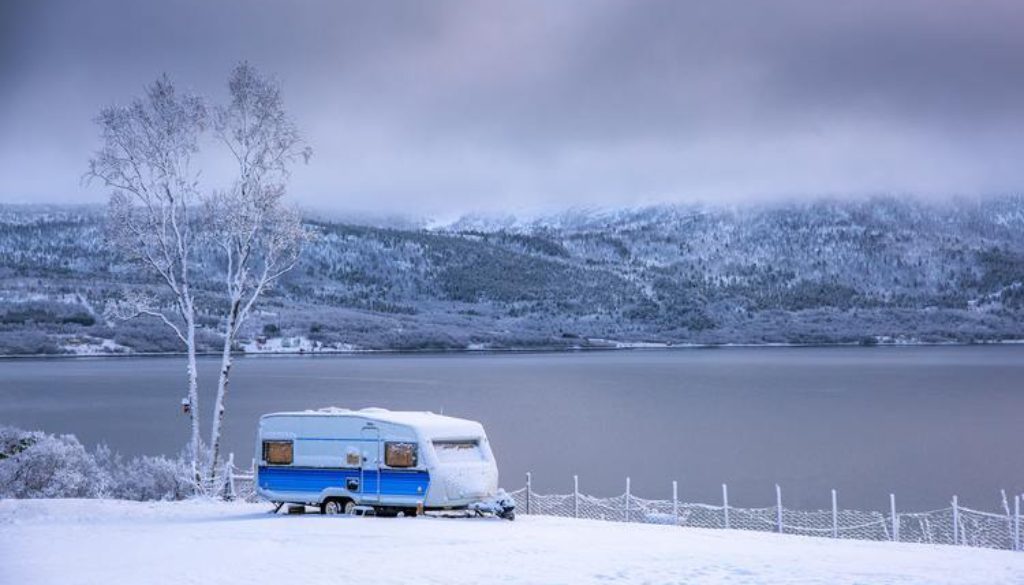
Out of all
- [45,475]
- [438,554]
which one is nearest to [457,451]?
[438,554]

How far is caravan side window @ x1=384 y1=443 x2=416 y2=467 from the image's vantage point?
76.4 feet

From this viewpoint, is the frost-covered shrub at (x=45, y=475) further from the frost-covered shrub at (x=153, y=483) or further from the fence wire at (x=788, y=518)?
the fence wire at (x=788, y=518)

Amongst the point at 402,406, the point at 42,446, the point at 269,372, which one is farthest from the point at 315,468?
the point at 269,372

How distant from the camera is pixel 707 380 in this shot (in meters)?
135

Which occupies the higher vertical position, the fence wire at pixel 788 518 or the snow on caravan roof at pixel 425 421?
the snow on caravan roof at pixel 425 421

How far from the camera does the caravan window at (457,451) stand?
2367 cm

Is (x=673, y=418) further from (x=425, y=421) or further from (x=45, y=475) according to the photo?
(x=425, y=421)

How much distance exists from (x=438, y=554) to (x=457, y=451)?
6.90m

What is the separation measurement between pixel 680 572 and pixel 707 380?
398 feet

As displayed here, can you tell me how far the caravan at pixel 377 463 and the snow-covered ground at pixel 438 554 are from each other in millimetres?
757

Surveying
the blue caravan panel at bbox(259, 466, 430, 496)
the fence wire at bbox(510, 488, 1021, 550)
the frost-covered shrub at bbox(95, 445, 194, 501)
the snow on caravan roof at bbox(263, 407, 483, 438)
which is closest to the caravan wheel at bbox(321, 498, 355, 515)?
the blue caravan panel at bbox(259, 466, 430, 496)

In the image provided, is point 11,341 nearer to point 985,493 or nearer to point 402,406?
point 402,406

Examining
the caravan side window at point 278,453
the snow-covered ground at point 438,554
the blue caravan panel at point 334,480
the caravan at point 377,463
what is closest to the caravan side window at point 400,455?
the caravan at point 377,463

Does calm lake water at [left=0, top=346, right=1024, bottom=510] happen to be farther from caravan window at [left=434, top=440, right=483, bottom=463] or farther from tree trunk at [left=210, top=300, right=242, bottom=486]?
caravan window at [left=434, top=440, right=483, bottom=463]
